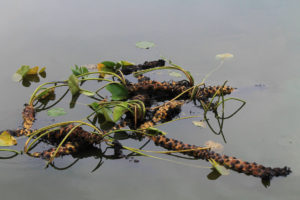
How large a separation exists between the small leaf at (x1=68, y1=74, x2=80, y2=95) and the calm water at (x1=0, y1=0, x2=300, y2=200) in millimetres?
218

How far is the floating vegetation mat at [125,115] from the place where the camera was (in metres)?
1.36

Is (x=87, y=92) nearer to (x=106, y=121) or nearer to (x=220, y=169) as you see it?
(x=106, y=121)

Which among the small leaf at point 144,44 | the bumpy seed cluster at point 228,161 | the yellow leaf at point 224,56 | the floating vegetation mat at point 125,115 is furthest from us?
the small leaf at point 144,44

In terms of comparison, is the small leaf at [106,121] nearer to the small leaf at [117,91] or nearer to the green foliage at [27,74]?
the small leaf at [117,91]

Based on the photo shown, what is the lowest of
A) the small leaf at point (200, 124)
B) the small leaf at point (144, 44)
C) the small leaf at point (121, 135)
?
the small leaf at point (121, 135)

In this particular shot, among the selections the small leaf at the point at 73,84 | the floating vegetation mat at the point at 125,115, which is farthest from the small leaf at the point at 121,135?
the small leaf at the point at 73,84

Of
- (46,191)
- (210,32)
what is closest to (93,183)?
(46,191)

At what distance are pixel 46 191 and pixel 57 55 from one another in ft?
3.60

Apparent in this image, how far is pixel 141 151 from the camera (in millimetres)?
1403

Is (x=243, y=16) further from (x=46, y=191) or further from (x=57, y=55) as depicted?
(x=46, y=191)

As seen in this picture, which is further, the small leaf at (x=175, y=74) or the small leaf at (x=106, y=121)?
the small leaf at (x=175, y=74)

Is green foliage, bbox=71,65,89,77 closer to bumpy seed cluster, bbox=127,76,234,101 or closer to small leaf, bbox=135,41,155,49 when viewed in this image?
bumpy seed cluster, bbox=127,76,234,101

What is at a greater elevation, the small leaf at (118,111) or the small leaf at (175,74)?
the small leaf at (175,74)

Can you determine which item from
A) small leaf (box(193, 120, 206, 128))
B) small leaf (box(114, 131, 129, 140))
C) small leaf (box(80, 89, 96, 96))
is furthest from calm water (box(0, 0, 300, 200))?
small leaf (box(80, 89, 96, 96))
